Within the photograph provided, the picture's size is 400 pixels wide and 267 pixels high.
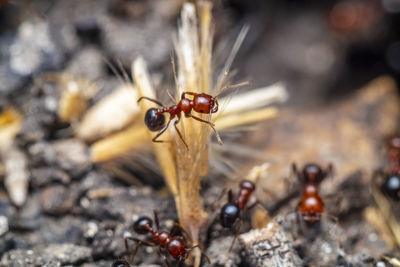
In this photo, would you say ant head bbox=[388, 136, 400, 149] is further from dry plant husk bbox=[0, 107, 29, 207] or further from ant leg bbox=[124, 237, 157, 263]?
dry plant husk bbox=[0, 107, 29, 207]

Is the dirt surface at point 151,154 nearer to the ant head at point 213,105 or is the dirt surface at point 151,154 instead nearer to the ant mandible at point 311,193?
the ant mandible at point 311,193

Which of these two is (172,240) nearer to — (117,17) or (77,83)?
(77,83)

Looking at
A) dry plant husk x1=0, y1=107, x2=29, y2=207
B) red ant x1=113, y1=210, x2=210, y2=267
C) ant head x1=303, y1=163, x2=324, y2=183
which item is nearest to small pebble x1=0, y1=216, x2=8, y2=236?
dry plant husk x1=0, y1=107, x2=29, y2=207

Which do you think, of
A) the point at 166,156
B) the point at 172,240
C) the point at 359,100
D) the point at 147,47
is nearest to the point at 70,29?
the point at 147,47

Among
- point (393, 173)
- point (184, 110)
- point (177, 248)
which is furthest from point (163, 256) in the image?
point (393, 173)

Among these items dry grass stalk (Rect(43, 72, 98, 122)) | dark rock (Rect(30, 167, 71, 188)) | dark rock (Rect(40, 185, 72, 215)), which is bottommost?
dark rock (Rect(40, 185, 72, 215))

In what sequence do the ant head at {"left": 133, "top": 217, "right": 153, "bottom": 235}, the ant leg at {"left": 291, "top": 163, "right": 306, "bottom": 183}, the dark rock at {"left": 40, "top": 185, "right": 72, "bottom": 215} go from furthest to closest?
the ant leg at {"left": 291, "top": 163, "right": 306, "bottom": 183} → the dark rock at {"left": 40, "top": 185, "right": 72, "bottom": 215} → the ant head at {"left": 133, "top": 217, "right": 153, "bottom": 235}

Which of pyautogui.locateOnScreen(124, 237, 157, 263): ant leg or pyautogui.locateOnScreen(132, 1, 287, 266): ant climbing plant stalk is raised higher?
pyautogui.locateOnScreen(132, 1, 287, 266): ant climbing plant stalk
